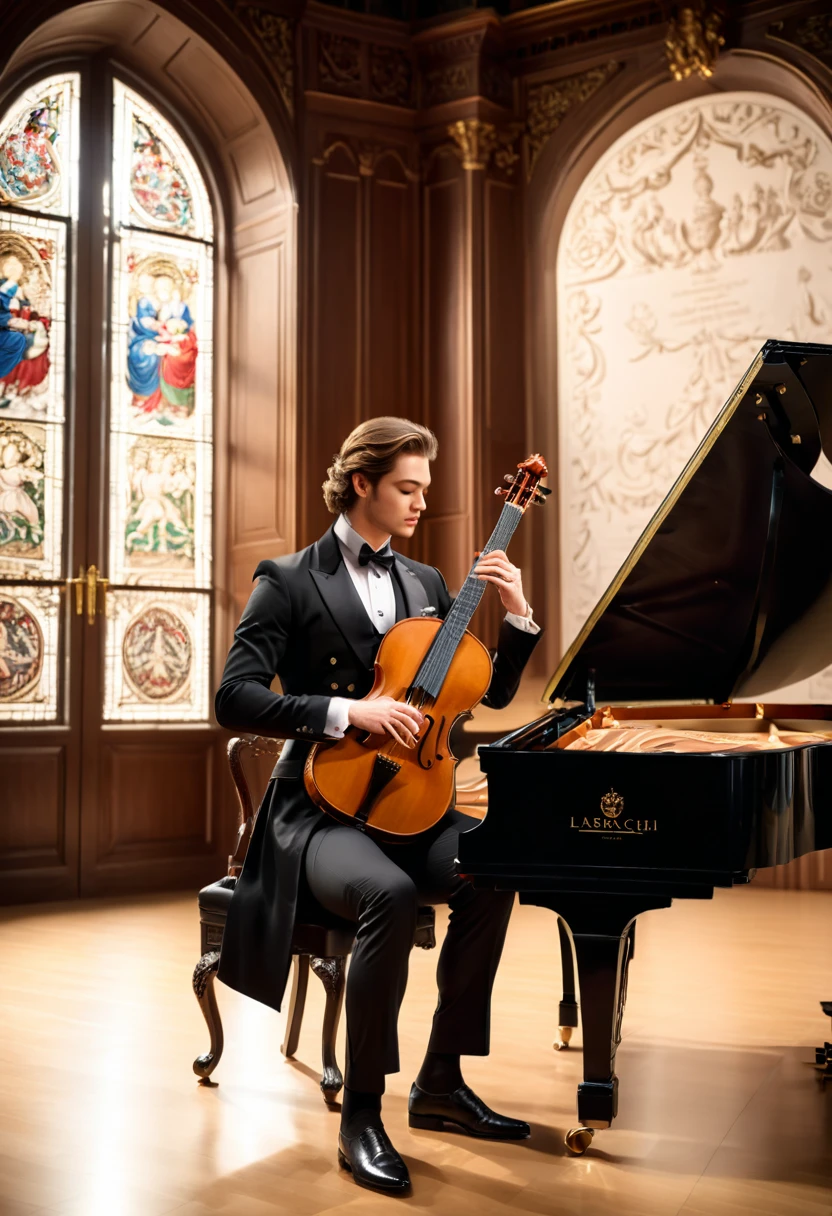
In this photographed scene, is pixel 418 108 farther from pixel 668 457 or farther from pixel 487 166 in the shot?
pixel 668 457

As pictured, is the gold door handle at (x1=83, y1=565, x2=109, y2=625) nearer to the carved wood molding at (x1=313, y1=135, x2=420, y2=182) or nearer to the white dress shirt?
the carved wood molding at (x1=313, y1=135, x2=420, y2=182)

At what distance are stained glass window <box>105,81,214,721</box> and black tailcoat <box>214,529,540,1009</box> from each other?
11.5 ft

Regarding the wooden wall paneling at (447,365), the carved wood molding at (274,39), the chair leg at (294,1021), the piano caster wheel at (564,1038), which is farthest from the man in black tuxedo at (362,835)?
the carved wood molding at (274,39)

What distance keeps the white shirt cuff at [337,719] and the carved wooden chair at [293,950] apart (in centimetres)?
38

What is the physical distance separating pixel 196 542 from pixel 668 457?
7.54 feet

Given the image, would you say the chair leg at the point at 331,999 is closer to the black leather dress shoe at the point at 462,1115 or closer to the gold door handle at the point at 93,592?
the black leather dress shoe at the point at 462,1115

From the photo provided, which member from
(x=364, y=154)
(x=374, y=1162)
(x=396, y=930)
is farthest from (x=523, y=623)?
(x=364, y=154)

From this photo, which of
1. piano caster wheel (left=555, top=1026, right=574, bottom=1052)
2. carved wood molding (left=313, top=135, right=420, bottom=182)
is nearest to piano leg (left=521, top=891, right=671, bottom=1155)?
piano caster wheel (left=555, top=1026, right=574, bottom=1052)

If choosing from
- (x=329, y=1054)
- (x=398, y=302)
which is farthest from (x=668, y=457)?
(x=329, y=1054)

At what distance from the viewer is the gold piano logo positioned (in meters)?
2.32

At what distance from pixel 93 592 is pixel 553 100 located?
331 centimetres

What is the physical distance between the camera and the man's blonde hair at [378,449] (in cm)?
267

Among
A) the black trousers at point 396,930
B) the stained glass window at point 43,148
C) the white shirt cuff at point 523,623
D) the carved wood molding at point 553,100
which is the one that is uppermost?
the carved wood molding at point 553,100

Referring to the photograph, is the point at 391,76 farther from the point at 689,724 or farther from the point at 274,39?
the point at 689,724
